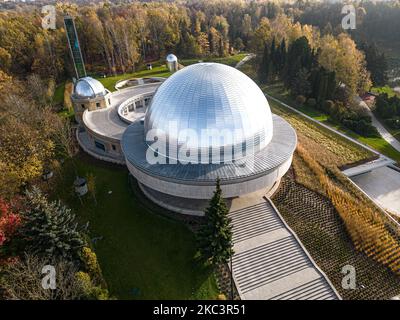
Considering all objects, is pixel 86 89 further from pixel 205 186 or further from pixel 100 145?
pixel 205 186

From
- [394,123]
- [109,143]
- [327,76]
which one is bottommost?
[394,123]

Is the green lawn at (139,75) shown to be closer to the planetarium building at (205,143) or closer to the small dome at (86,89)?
the small dome at (86,89)

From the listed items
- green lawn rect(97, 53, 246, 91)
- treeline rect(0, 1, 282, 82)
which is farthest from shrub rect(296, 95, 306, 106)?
treeline rect(0, 1, 282, 82)

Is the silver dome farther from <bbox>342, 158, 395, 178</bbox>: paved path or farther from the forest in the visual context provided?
<bbox>342, 158, 395, 178</bbox>: paved path

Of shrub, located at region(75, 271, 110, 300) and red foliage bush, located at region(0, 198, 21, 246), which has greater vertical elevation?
red foliage bush, located at region(0, 198, 21, 246)

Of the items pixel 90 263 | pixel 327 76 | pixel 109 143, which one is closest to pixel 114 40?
pixel 109 143
